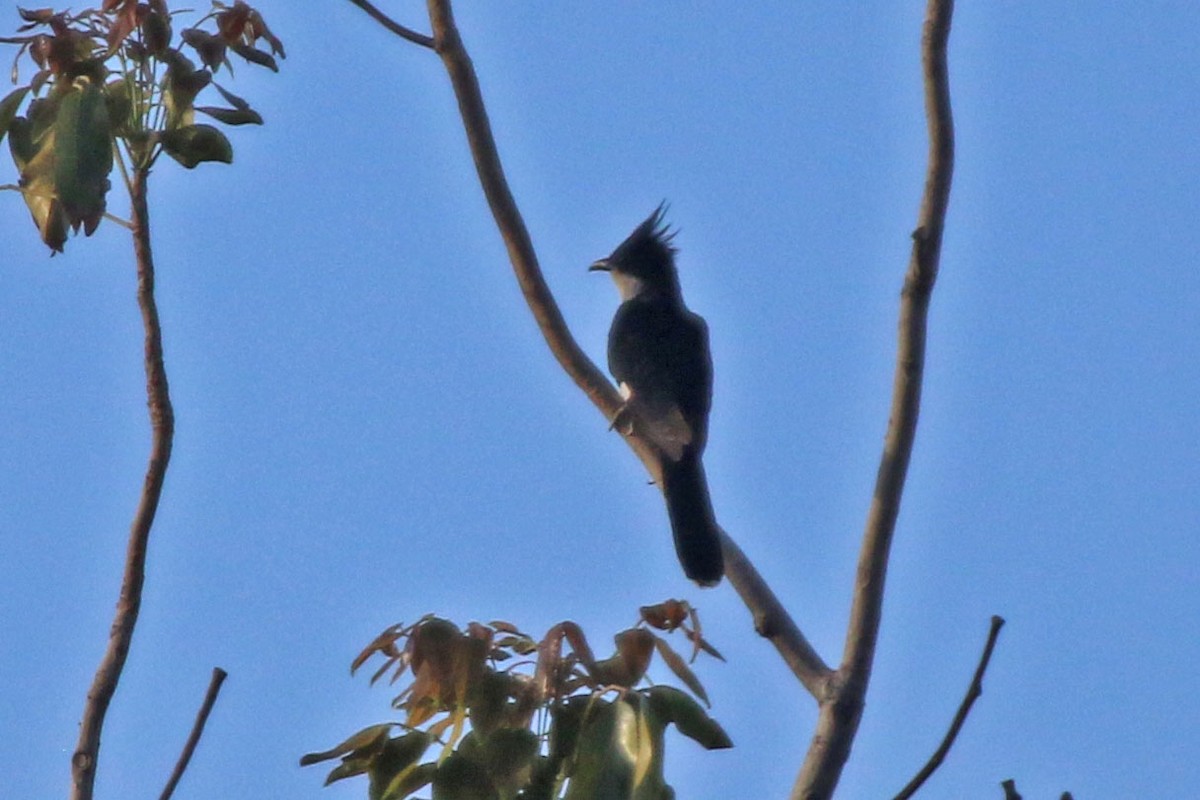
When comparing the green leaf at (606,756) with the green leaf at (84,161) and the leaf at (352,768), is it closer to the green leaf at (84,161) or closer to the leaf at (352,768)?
the leaf at (352,768)

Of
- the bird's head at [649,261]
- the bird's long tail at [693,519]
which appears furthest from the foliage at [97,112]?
the bird's head at [649,261]

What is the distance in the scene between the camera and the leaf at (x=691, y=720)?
303cm

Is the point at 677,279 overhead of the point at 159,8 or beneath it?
overhead

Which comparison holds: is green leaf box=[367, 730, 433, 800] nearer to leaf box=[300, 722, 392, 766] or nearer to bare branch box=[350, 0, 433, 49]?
leaf box=[300, 722, 392, 766]

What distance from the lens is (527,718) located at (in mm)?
3100

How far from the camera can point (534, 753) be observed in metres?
3.06

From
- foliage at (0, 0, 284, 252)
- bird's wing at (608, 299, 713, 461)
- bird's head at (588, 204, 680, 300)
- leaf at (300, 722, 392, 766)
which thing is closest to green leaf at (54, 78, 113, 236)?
foliage at (0, 0, 284, 252)

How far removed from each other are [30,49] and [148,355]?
0.77 meters

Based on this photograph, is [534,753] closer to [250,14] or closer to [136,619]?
[136,619]

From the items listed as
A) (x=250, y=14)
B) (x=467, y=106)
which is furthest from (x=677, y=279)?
(x=250, y=14)

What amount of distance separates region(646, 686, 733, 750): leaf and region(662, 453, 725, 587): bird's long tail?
6.76 feet

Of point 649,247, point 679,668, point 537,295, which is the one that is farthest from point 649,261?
point 679,668

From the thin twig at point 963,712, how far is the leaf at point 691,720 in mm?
355

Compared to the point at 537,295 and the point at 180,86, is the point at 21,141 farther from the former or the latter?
the point at 537,295
